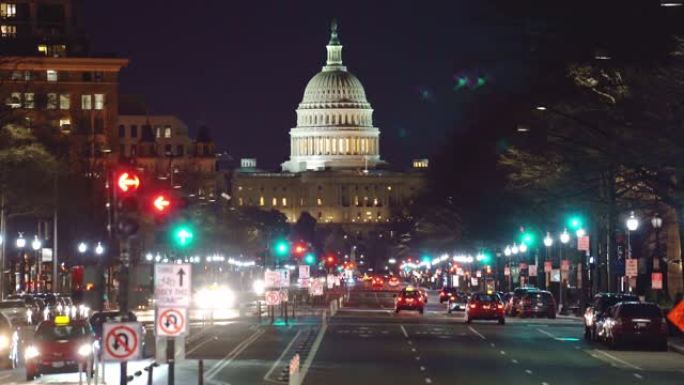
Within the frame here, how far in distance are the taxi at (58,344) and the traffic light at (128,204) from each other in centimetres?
1840

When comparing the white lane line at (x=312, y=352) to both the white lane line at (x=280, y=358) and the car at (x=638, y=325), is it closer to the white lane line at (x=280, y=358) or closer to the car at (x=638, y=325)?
the white lane line at (x=280, y=358)

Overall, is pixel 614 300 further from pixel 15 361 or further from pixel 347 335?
pixel 15 361

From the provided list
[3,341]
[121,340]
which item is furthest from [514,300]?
[121,340]

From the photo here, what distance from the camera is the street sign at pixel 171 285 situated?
2989 centimetres

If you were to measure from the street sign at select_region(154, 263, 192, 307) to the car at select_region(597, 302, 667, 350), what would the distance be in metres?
30.6

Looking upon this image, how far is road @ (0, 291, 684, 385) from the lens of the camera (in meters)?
43.5

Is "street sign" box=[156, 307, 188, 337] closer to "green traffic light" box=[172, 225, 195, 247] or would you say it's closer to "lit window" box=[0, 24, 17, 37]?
"green traffic light" box=[172, 225, 195, 247]

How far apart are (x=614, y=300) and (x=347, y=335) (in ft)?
33.6

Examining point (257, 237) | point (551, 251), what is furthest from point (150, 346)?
point (257, 237)

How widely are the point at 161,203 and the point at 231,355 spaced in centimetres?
1817

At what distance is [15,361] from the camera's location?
49438mm

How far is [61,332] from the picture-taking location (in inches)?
1757

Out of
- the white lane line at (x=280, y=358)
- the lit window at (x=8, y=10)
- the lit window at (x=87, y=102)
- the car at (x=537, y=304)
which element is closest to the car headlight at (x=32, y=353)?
the white lane line at (x=280, y=358)

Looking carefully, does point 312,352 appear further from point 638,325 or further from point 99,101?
point 99,101
